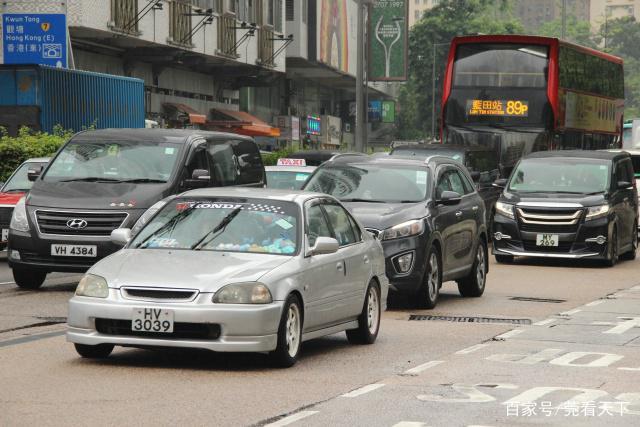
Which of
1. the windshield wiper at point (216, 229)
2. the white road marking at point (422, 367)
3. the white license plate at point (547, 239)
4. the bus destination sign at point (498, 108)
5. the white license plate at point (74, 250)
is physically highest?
the bus destination sign at point (498, 108)

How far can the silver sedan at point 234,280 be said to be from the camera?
411 inches

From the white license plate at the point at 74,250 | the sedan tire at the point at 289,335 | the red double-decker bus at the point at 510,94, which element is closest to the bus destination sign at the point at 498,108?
the red double-decker bus at the point at 510,94

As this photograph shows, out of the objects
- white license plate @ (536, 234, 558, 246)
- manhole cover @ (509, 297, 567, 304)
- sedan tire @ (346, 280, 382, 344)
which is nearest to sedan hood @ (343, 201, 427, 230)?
manhole cover @ (509, 297, 567, 304)

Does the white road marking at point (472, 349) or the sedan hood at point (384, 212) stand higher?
the sedan hood at point (384, 212)

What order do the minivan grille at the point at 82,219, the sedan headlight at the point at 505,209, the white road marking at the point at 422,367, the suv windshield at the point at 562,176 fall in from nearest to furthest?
the white road marking at the point at 422,367, the minivan grille at the point at 82,219, the sedan headlight at the point at 505,209, the suv windshield at the point at 562,176

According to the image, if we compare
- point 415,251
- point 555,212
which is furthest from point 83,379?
point 555,212

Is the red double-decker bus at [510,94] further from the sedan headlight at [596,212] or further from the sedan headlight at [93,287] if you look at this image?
the sedan headlight at [93,287]

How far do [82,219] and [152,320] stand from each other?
21.7 feet

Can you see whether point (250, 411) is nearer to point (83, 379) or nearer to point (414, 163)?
point (83, 379)

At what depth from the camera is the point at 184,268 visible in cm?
1074

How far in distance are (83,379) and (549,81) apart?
23392mm

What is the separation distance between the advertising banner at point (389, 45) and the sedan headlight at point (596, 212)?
50109mm

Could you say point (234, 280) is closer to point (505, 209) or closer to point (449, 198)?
point (449, 198)

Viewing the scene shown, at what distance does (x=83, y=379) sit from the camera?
10055mm
